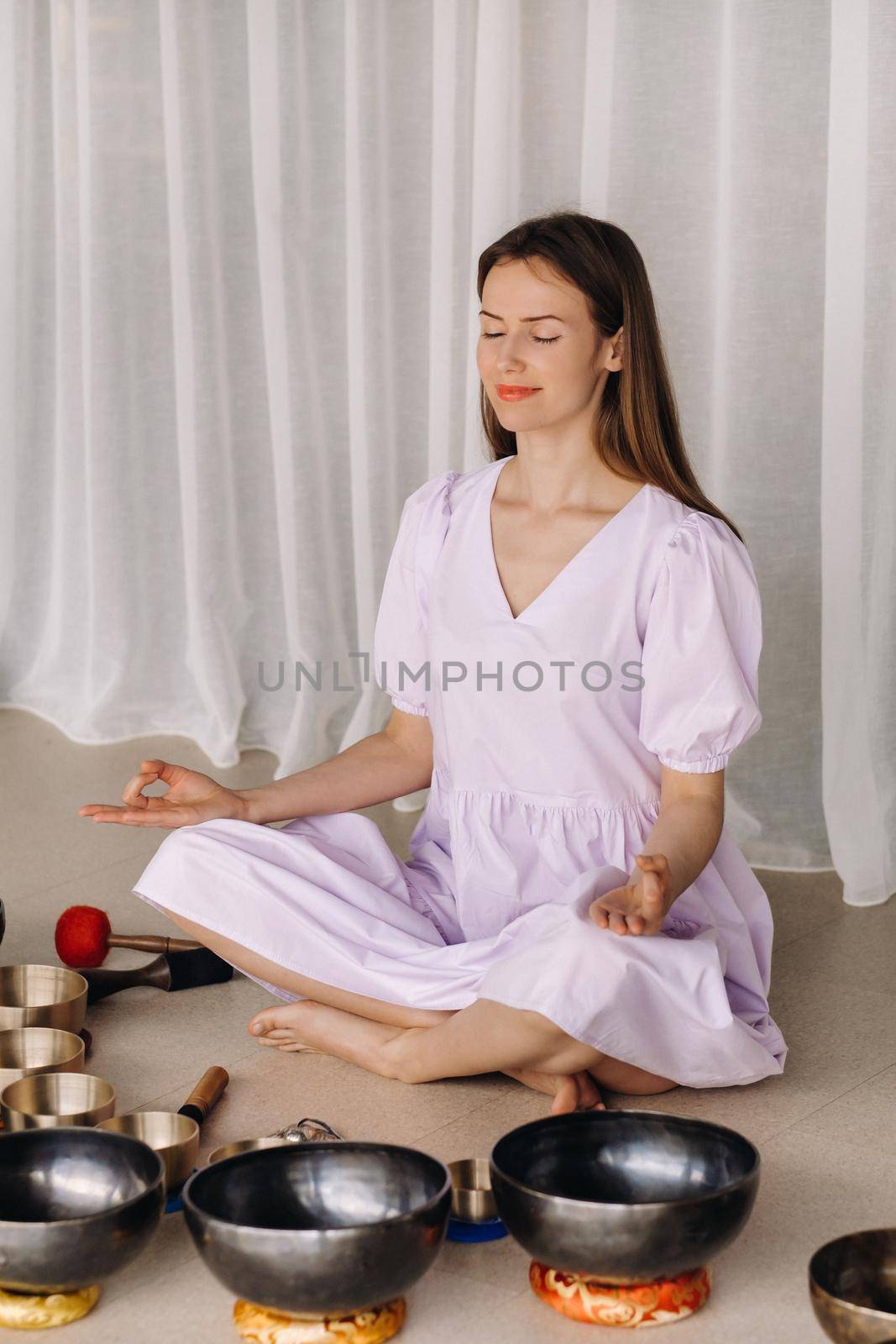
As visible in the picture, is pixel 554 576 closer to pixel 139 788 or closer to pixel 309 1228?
pixel 139 788

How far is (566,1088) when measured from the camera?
1799 millimetres

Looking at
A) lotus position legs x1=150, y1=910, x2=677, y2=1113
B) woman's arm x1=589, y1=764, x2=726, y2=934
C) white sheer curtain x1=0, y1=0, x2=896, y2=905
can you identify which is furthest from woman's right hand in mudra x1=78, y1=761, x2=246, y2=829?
white sheer curtain x1=0, y1=0, x2=896, y2=905

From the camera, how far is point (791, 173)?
2.58m

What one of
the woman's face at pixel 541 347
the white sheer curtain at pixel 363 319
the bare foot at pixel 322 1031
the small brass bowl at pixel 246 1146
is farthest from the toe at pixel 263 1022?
the white sheer curtain at pixel 363 319

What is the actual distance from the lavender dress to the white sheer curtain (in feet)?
2.38

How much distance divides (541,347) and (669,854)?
594 millimetres

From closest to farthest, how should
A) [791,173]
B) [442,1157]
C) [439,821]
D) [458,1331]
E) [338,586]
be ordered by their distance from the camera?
1. [458,1331]
2. [442,1157]
3. [439,821]
4. [791,173]
5. [338,586]

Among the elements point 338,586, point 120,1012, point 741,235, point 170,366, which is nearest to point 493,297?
point 741,235

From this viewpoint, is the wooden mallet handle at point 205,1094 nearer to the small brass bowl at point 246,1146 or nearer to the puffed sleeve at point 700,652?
the small brass bowl at point 246,1146

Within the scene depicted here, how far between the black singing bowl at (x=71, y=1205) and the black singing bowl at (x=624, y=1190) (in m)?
0.31

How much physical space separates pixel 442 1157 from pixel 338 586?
177 centimetres

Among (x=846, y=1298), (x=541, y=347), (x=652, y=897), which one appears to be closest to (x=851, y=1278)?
(x=846, y=1298)

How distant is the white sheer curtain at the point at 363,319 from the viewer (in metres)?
2.57

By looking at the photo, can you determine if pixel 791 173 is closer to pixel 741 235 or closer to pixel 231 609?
pixel 741 235
